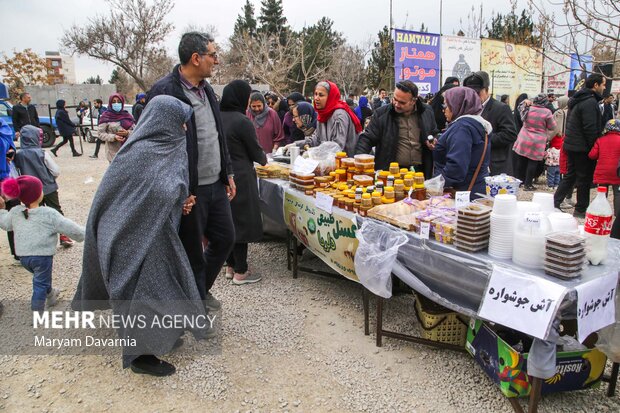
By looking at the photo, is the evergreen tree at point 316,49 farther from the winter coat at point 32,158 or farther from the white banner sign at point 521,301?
the white banner sign at point 521,301

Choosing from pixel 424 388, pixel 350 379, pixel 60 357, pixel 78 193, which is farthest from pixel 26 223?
pixel 78 193

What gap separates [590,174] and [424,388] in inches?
195

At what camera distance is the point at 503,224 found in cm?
212

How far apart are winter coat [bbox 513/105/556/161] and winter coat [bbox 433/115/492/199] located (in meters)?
4.36

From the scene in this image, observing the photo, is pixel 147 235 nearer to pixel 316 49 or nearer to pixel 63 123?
pixel 63 123

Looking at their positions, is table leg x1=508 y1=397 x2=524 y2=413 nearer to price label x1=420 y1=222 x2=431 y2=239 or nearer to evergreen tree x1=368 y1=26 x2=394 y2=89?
price label x1=420 y1=222 x2=431 y2=239

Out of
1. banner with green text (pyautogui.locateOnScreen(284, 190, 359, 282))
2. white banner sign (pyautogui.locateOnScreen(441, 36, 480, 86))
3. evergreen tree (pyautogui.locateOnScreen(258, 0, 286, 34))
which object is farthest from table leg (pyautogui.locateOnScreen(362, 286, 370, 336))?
evergreen tree (pyautogui.locateOnScreen(258, 0, 286, 34))

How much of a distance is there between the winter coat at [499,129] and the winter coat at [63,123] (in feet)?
40.5

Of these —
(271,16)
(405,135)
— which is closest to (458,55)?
(405,135)

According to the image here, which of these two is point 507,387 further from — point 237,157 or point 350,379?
point 237,157

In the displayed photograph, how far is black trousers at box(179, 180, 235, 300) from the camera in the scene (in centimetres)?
285

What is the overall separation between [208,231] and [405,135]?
2.09 meters

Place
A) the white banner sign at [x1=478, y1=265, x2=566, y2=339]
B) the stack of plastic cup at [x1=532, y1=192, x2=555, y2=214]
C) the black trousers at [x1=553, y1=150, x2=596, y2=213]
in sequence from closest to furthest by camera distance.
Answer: the white banner sign at [x1=478, y1=265, x2=566, y2=339] → the stack of plastic cup at [x1=532, y1=192, x2=555, y2=214] → the black trousers at [x1=553, y1=150, x2=596, y2=213]

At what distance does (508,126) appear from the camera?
15.9 feet
